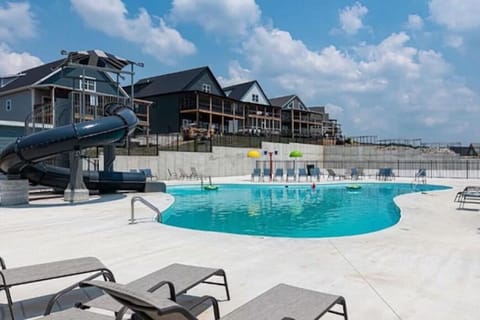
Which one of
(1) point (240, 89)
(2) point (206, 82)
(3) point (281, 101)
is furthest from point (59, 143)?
(3) point (281, 101)

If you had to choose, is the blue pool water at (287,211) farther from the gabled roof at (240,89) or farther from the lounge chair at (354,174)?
the gabled roof at (240,89)

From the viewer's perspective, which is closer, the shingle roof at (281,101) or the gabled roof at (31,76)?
the gabled roof at (31,76)

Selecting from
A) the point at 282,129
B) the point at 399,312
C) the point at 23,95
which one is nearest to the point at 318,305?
the point at 399,312

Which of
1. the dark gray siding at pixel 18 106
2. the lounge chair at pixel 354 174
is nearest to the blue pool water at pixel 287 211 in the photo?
the lounge chair at pixel 354 174

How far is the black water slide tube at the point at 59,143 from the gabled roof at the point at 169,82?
80.1ft

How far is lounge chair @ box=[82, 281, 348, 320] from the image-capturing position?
1967 mm

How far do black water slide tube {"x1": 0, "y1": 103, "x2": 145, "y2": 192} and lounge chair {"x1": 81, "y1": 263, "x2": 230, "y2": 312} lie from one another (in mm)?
8213

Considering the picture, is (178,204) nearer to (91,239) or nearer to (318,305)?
(91,239)

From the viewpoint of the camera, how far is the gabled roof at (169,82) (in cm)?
3728

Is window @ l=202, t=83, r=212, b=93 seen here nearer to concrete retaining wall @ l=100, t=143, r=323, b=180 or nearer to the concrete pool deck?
concrete retaining wall @ l=100, t=143, r=323, b=180

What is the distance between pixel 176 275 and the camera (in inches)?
133

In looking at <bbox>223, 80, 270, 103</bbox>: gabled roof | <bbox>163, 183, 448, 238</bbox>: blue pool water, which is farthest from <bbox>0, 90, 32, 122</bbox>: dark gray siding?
<bbox>223, 80, 270, 103</bbox>: gabled roof

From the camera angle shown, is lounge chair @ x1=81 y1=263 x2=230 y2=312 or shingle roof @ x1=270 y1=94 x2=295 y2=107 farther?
shingle roof @ x1=270 y1=94 x2=295 y2=107

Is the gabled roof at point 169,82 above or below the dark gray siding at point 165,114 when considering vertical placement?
above
